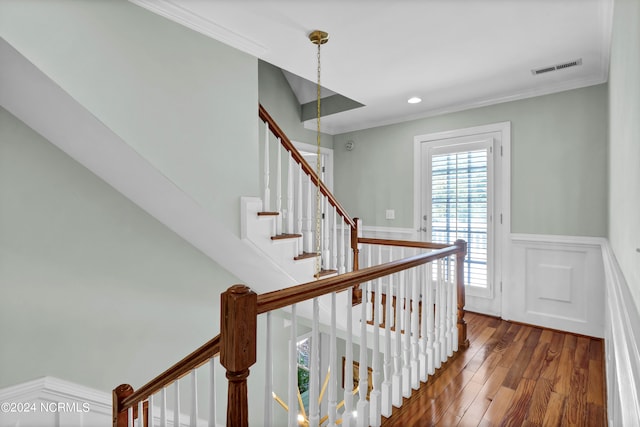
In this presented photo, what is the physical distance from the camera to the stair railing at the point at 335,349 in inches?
41.3

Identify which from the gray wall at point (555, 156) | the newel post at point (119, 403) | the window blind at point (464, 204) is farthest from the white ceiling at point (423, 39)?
the newel post at point (119, 403)

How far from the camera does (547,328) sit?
3.14 m

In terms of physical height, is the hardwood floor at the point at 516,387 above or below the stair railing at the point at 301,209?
below

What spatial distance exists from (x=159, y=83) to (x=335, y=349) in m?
1.77

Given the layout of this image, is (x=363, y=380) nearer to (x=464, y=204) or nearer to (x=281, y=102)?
(x=464, y=204)

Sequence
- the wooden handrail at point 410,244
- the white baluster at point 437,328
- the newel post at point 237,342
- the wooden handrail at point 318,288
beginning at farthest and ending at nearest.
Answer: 1. the wooden handrail at point 410,244
2. the white baluster at point 437,328
3. the wooden handrail at point 318,288
4. the newel post at point 237,342

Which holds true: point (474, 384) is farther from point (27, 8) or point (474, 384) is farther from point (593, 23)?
point (27, 8)

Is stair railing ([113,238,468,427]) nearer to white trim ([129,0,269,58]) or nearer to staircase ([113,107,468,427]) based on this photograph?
staircase ([113,107,468,427])

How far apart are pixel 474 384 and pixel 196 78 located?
8.97ft

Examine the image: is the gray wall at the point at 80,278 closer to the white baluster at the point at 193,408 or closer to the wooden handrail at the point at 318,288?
the white baluster at the point at 193,408

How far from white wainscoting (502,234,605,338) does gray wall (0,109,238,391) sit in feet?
10.6

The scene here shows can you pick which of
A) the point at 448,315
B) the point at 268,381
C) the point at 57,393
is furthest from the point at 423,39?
the point at 57,393

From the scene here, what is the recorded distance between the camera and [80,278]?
89.8 inches

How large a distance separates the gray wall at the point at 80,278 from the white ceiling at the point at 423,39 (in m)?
1.32
